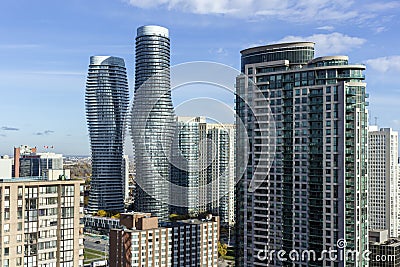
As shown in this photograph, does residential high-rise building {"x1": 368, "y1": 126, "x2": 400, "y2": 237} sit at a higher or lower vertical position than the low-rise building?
higher

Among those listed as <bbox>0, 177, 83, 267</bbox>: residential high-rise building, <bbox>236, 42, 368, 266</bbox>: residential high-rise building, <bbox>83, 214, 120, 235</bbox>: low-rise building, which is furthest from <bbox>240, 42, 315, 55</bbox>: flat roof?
<bbox>83, 214, 120, 235</bbox>: low-rise building

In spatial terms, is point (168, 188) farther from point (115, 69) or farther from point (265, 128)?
point (265, 128)

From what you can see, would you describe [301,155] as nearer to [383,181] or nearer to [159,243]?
[159,243]

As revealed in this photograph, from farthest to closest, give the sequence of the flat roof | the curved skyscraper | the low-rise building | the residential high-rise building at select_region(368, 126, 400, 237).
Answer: the curved skyscraper < the low-rise building < the residential high-rise building at select_region(368, 126, 400, 237) < the flat roof

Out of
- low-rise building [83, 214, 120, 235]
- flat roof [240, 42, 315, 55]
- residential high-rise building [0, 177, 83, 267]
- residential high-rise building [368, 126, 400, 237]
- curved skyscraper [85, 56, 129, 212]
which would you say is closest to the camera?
residential high-rise building [0, 177, 83, 267]

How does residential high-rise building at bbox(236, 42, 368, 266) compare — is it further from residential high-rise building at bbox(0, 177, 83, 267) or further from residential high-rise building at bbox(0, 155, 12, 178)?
residential high-rise building at bbox(0, 155, 12, 178)

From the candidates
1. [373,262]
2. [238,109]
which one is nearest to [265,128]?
[238,109]
